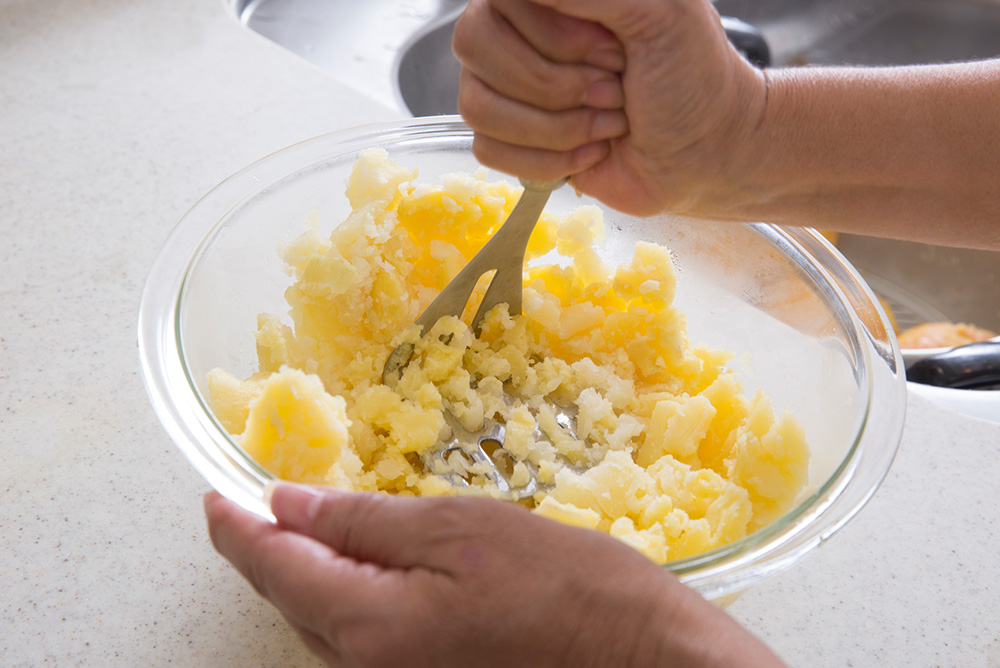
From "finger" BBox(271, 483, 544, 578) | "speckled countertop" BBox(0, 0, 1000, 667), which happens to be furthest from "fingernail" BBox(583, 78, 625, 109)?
"speckled countertop" BBox(0, 0, 1000, 667)

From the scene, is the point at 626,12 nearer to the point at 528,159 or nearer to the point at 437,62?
the point at 528,159

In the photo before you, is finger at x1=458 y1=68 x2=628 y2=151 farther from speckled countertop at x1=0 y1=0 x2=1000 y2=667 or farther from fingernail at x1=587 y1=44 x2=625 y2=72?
speckled countertop at x1=0 y1=0 x2=1000 y2=667

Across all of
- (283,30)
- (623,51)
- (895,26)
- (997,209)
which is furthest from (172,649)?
(895,26)

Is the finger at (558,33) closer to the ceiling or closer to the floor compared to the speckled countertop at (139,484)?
closer to the ceiling

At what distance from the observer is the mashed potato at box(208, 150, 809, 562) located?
0.72m

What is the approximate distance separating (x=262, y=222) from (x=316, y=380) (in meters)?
0.29

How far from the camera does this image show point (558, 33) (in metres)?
0.68

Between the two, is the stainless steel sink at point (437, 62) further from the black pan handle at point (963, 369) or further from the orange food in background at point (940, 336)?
the black pan handle at point (963, 369)

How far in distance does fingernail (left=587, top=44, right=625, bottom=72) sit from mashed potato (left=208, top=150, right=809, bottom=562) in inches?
8.8

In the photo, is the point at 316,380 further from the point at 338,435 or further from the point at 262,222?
the point at 262,222

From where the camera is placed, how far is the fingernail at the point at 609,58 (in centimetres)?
71

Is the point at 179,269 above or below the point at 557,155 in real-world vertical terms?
below

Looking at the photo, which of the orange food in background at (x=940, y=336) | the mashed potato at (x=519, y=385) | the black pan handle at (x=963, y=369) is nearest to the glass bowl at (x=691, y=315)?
the mashed potato at (x=519, y=385)

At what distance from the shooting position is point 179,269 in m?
0.78
